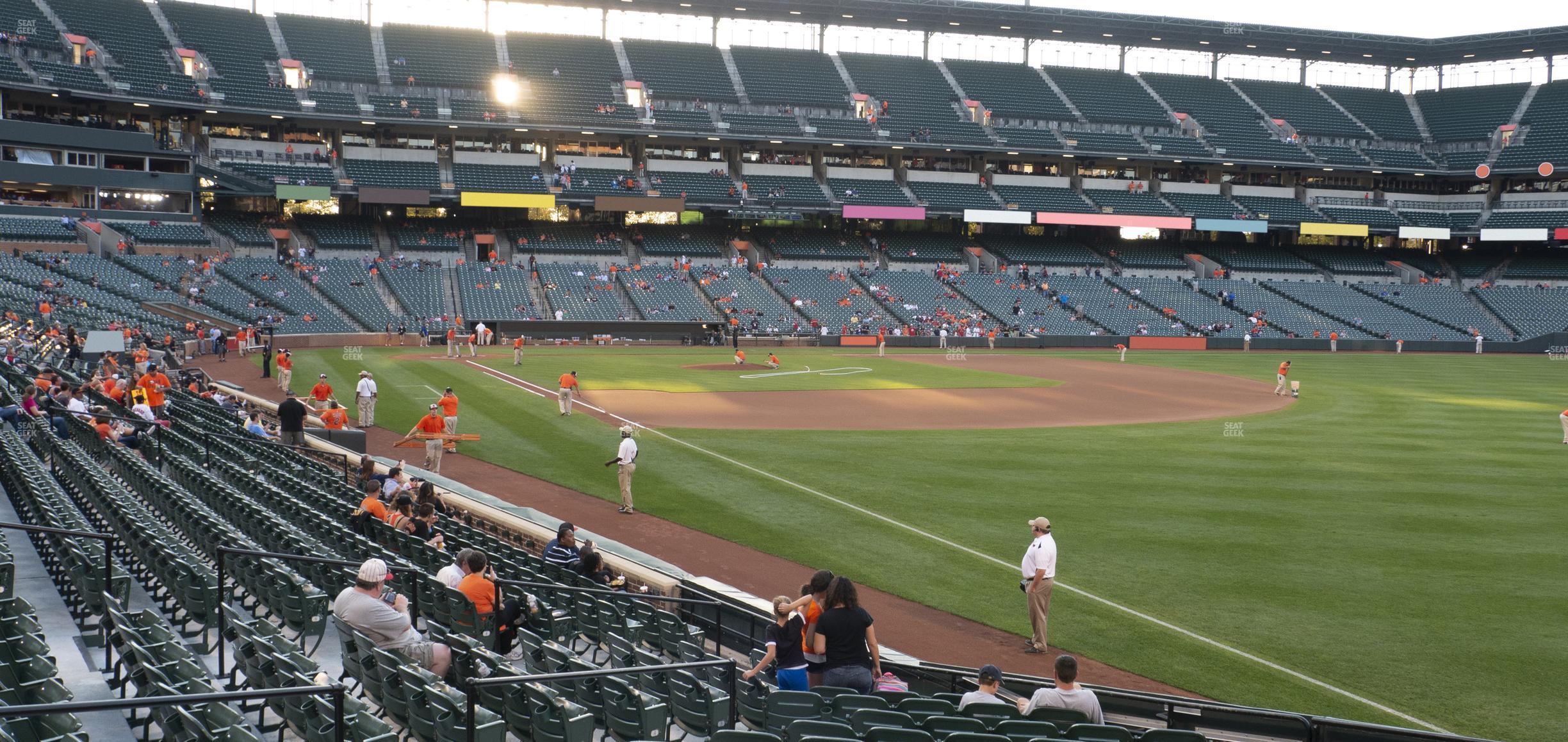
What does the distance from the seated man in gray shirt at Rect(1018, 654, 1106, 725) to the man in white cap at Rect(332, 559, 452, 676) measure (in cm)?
500

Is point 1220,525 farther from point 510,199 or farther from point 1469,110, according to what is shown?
point 1469,110

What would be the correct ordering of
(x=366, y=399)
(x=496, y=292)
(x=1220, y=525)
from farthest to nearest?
1. (x=496, y=292)
2. (x=366, y=399)
3. (x=1220, y=525)

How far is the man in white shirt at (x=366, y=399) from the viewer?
99.9ft

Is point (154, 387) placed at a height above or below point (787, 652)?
above

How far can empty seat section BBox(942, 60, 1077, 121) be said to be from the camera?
8694cm

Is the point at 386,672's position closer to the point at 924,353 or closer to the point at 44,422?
the point at 44,422

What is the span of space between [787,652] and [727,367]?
41.9 m

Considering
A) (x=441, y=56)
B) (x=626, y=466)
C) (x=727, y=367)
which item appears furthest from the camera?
(x=441, y=56)

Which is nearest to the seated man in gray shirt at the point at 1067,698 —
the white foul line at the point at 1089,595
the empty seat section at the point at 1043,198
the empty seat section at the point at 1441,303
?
the white foul line at the point at 1089,595

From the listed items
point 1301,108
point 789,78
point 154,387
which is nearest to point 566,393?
point 154,387

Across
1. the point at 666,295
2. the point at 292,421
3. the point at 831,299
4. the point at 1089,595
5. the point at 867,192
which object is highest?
the point at 867,192

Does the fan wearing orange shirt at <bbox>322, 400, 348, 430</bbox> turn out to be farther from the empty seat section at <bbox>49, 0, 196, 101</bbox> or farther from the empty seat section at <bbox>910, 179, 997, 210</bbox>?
the empty seat section at <bbox>910, 179, 997, 210</bbox>

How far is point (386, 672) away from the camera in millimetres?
8836

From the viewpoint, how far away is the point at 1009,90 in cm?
8931
